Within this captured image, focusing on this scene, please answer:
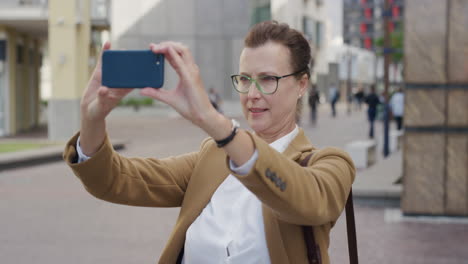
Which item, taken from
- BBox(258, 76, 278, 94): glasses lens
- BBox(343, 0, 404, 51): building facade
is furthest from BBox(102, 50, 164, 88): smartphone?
BBox(343, 0, 404, 51): building facade

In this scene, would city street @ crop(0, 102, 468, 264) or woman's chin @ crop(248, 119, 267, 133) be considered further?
city street @ crop(0, 102, 468, 264)

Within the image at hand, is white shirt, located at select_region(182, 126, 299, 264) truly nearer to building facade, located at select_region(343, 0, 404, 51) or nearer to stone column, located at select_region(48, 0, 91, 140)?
stone column, located at select_region(48, 0, 91, 140)

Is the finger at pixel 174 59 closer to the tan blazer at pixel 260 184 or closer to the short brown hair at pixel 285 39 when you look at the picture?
the tan blazer at pixel 260 184

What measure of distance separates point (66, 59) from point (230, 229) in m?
21.0

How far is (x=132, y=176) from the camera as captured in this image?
2.36 m

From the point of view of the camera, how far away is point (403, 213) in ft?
28.6


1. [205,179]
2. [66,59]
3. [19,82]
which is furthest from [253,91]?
[19,82]

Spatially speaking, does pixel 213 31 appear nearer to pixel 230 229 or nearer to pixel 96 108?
pixel 230 229

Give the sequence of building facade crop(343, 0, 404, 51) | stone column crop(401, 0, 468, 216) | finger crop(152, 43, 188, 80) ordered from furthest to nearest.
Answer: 1. building facade crop(343, 0, 404, 51)
2. stone column crop(401, 0, 468, 216)
3. finger crop(152, 43, 188, 80)

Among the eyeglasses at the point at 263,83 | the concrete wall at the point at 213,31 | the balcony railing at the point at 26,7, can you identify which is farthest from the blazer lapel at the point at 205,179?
the concrete wall at the point at 213,31

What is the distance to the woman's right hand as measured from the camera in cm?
175

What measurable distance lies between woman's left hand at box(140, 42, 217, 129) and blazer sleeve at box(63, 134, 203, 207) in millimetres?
554

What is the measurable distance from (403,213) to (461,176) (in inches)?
32.7

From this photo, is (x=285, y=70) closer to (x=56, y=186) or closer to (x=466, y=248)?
(x=466, y=248)
